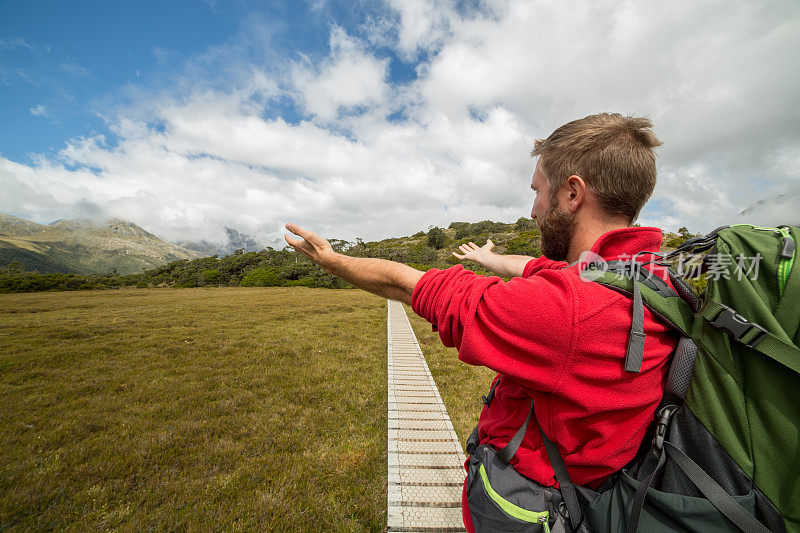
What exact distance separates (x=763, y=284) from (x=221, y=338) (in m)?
14.0

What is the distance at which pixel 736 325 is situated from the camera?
34.5 inches

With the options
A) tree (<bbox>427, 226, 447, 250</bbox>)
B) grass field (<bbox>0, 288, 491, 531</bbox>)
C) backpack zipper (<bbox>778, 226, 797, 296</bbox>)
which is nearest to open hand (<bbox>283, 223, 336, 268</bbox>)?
backpack zipper (<bbox>778, 226, 797, 296</bbox>)

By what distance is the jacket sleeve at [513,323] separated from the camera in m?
1.03

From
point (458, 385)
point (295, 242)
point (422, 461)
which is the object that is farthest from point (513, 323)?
point (458, 385)

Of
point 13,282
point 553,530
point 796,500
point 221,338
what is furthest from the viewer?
point 13,282

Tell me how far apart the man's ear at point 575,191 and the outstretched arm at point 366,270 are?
0.78 metres

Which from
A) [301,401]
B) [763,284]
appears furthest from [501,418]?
[301,401]

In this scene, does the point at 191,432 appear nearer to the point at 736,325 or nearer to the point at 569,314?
the point at 569,314

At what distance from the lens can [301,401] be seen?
6852 mm

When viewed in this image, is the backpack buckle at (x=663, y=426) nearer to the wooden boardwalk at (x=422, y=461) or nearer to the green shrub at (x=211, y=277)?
the wooden boardwalk at (x=422, y=461)

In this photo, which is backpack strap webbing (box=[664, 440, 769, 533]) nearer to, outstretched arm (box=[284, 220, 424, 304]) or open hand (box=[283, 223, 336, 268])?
outstretched arm (box=[284, 220, 424, 304])

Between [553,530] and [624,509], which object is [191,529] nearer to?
[553,530]

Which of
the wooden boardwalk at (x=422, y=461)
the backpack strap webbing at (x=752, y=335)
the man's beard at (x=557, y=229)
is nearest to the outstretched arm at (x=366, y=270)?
the man's beard at (x=557, y=229)

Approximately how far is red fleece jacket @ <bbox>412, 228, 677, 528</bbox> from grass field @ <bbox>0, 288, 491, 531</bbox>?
3.33m
